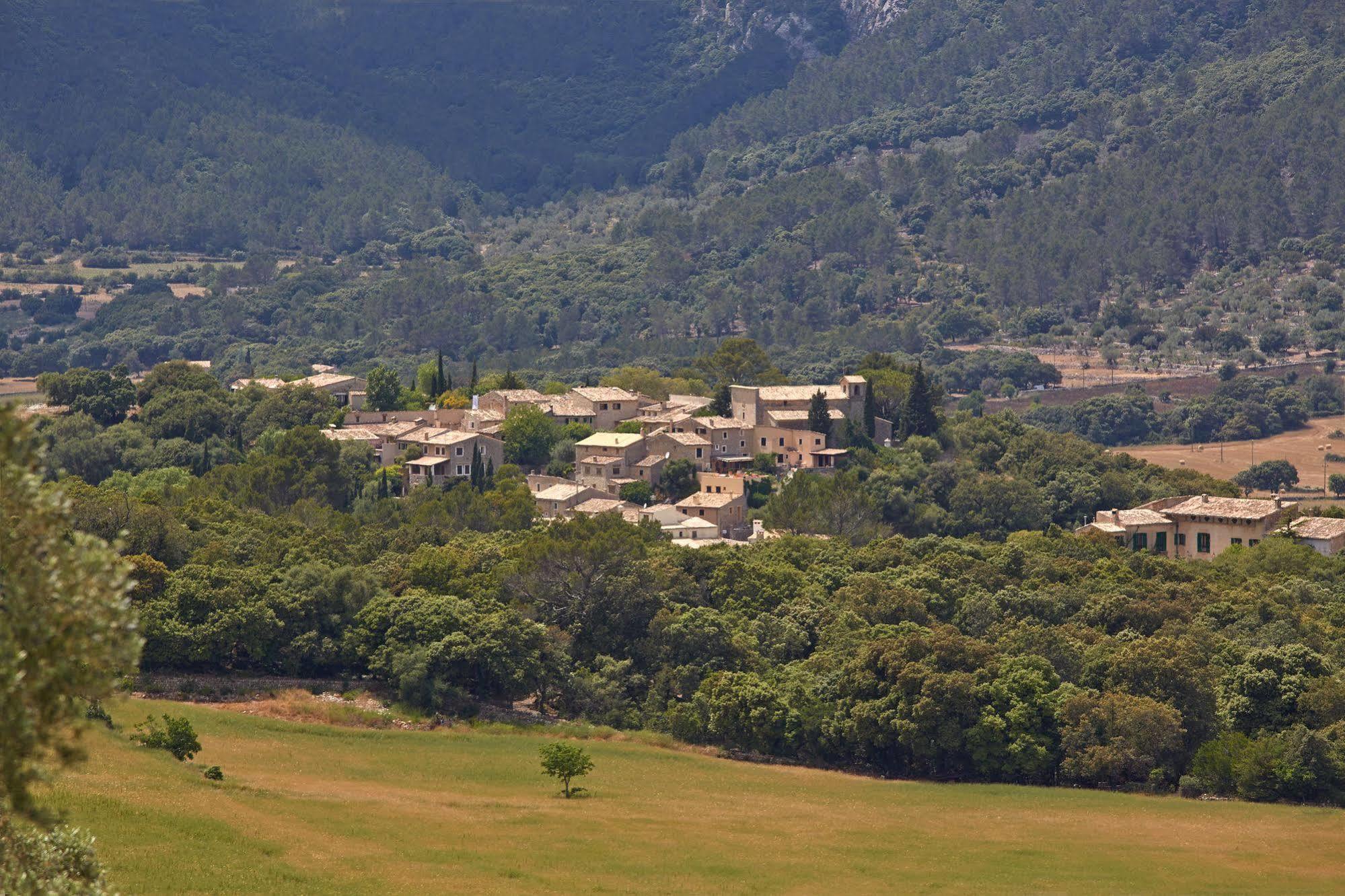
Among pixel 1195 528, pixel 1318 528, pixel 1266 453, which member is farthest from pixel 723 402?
pixel 1266 453

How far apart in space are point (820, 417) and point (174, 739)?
41.8m

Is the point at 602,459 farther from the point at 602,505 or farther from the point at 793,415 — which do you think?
the point at 793,415

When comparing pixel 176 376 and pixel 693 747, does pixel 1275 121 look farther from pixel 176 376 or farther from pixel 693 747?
pixel 693 747

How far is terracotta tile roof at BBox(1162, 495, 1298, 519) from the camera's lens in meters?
69.2

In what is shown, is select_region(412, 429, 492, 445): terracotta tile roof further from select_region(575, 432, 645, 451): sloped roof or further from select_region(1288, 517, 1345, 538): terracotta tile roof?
select_region(1288, 517, 1345, 538): terracotta tile roof

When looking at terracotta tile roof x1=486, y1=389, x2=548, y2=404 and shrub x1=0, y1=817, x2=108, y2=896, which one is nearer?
shrub x1=0, y1=817, x2=108, y2=896

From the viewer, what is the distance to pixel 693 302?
543 feet

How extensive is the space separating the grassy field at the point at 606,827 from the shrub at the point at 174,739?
0.52 meters

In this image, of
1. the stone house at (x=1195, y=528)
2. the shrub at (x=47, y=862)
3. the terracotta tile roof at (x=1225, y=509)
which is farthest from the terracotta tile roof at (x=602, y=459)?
the shrub at (x=47, y=862)

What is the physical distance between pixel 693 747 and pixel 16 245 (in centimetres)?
15336

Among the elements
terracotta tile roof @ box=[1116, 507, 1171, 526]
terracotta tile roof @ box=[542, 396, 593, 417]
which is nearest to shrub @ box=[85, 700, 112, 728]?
terracotta tile roof @ box=[1116, 507, 1171, 526]

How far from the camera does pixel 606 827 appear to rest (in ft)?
118

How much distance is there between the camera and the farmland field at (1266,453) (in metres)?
101

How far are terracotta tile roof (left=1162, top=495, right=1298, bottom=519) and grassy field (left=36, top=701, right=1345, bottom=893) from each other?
28.5m
